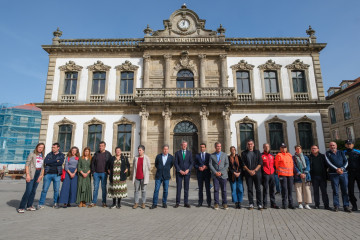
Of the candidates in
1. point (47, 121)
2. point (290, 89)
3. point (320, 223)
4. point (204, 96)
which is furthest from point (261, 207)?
point (47, 121)

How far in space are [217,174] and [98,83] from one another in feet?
50.1

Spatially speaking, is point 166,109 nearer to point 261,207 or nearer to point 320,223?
point 261,207

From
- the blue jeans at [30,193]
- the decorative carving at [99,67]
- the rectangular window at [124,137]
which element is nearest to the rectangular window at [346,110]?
the rectangular window at [124,137]

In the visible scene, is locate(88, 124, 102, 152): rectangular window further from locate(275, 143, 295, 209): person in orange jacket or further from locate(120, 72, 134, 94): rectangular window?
locate(275, 143, 295, 209): person in orange jacket

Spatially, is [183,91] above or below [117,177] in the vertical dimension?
above

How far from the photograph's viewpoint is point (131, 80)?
18.6m

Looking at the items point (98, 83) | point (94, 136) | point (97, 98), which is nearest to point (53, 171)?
point (94, 136)

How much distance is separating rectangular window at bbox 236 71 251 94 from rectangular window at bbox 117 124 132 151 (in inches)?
394

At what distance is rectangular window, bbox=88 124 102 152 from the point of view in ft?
56.6

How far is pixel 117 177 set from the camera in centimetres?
711

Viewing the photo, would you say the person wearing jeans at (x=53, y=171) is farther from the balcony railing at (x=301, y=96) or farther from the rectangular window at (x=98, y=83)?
the balcony railing at (x=301, y=96)

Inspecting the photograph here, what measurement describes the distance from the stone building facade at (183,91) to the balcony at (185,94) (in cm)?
8

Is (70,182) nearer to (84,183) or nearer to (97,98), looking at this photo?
(84,183)

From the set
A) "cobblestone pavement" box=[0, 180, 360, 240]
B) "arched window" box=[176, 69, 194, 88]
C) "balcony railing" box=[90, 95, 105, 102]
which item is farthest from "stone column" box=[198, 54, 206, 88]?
"cobblestone pavement" box=[0, 180, 360, 240]
